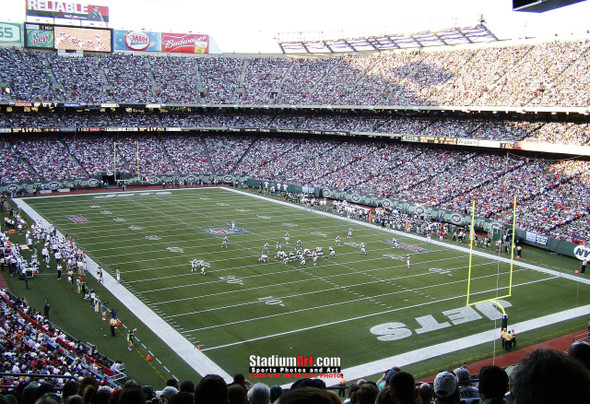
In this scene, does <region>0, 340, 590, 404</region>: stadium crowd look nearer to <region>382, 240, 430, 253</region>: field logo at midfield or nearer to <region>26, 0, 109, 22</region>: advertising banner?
<region>382, 240, 430, 253</region>: field logo at midfield

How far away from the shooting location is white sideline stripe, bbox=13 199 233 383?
647 inches

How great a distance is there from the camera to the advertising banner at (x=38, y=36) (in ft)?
200

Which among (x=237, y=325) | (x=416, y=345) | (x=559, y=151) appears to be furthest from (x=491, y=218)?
(x=237, y=325)

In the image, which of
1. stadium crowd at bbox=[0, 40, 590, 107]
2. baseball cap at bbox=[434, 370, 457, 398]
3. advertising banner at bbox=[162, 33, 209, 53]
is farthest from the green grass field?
advertising banner at bbox=[162, 33, 209, 53]

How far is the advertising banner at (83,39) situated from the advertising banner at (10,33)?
4.05 metres

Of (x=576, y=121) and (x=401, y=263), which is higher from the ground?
(x=576, y=121)

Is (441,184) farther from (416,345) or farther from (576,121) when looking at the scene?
(416,345)

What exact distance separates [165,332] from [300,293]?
6.74m

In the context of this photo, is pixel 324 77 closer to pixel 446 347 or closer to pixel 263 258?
pixel 263 258

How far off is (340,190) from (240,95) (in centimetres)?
2459

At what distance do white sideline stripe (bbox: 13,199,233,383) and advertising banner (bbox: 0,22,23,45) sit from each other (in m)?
47.1

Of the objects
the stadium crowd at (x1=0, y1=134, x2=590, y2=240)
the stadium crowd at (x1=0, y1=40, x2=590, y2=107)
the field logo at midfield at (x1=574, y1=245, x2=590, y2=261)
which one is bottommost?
the field logo at midfield at (x1=574, y1=245, x2=590, y2=261)

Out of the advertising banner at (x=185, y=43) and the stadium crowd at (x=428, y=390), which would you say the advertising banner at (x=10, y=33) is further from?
the stadium crowd at (x=428, y=390)

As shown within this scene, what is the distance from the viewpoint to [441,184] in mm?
43719
